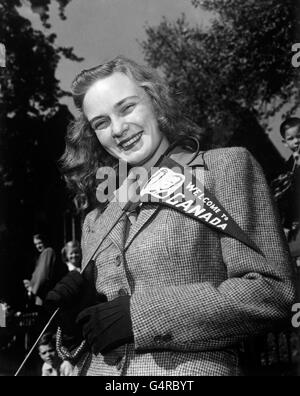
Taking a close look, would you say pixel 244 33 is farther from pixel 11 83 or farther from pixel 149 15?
pixel 11 83

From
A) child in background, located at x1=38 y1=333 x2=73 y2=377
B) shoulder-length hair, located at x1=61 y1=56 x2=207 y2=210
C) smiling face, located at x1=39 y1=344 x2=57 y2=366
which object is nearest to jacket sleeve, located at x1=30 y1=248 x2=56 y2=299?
child in background, located at x1=38 y1=333 x2=73 y2=377

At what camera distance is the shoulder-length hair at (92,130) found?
1.45 meters

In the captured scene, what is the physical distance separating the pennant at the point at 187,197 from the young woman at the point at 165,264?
0.6 inches

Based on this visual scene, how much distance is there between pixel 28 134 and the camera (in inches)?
96.7

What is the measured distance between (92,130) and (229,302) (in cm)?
69

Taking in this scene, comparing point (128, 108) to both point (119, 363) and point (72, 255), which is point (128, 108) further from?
point (72, 255)

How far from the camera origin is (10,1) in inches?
81.5

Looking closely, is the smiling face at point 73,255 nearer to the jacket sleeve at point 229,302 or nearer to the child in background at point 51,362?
the child in background at point 51,362

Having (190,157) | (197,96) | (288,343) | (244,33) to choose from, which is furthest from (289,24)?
(288,343)

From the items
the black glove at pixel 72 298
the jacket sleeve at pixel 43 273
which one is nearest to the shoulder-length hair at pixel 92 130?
the black glove at pixel 72 298

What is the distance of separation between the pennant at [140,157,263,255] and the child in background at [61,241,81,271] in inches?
42.1

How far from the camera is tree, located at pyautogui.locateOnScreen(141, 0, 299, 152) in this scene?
219 centimetres

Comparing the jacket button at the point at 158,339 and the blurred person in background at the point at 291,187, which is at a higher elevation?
the blurred person in background at the point at 291,187
